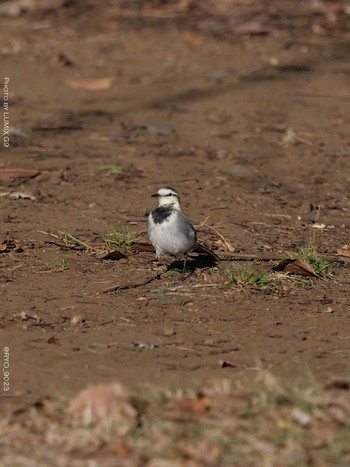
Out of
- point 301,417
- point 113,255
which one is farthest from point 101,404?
point 113,255

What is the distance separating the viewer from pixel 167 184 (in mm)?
8734

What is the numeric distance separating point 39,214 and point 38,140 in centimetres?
206

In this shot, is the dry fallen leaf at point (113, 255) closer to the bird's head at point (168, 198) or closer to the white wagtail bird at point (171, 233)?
the white wagtail bird at point (171, 233)

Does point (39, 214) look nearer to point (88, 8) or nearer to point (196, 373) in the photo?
point (196, 373)

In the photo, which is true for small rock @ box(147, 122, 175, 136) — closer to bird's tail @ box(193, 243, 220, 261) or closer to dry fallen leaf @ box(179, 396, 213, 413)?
bird's tail @ box(193, 243, 220, 261)

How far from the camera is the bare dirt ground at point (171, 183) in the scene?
5688 mm

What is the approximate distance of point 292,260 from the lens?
21.9ft

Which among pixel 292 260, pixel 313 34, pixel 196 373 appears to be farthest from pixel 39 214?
pixel 313 34

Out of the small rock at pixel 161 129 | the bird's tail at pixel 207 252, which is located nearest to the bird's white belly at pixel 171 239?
the bird's tail at pixel 207 252

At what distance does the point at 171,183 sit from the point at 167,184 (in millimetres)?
64

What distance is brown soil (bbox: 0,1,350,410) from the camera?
568cm

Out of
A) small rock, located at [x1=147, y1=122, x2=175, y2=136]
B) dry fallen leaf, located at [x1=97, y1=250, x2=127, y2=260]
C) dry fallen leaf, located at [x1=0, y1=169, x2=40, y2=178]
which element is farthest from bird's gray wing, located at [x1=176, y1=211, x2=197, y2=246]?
small rock, located at [x1=147, y1=122, x2=175, y2=136]

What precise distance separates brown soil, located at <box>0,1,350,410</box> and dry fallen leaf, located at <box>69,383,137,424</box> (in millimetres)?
408

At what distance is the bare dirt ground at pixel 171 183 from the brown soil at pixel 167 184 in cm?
2
